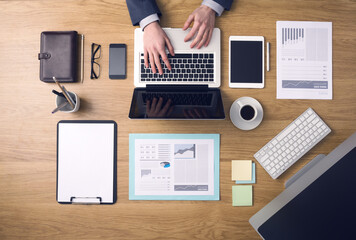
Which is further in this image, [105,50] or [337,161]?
[105,50]

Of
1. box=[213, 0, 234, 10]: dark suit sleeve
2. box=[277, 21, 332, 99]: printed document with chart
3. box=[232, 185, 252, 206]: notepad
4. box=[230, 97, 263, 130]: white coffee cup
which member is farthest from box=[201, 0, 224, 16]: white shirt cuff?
box=[232, 185, 252, 206]: notepad

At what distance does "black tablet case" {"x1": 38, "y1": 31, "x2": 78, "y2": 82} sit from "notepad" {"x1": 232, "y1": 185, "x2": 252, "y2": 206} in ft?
2.68

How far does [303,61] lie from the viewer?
99 cm

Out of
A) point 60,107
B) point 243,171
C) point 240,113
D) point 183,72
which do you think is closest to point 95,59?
point 60,107

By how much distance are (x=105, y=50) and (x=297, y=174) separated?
940mm

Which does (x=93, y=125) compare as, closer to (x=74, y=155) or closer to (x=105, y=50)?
(x=74, y=155)

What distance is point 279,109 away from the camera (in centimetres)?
99

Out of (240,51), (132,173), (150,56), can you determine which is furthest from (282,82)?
(132,173)

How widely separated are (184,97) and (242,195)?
0.47m

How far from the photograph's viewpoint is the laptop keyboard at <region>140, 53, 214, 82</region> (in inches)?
37.5

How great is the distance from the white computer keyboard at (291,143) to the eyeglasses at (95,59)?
2.45 ft

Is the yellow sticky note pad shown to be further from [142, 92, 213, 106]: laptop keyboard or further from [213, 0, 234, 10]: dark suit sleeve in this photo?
[213, 0, 234, 10]: dark suit sleeve

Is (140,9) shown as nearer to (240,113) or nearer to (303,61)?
(240,113)

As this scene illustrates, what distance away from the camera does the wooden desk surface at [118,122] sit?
966 millimetres
